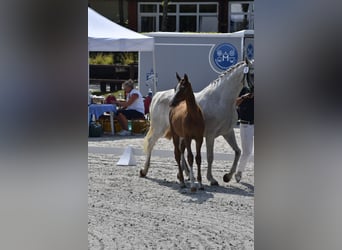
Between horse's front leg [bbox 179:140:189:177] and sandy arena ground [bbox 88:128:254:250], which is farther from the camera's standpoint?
horse's front leg [bbox 179:140:189:177]

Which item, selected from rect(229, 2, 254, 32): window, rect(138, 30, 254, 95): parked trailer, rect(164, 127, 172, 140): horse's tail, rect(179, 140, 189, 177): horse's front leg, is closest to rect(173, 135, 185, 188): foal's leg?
rect(179, 140, 189, 177): horse's front leg

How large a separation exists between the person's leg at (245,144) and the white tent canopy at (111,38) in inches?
184

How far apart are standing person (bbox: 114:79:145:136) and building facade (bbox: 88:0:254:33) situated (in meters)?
11.6

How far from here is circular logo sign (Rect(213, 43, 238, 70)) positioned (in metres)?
14.7

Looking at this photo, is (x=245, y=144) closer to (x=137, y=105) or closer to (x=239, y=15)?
(x=137, y=105)

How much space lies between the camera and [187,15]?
77.4 feet

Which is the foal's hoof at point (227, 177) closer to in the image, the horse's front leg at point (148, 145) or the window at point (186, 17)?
the horse's front leg at point (148, 145)

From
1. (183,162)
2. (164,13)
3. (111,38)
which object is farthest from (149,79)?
(164,13)

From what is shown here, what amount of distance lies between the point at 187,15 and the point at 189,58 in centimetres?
806

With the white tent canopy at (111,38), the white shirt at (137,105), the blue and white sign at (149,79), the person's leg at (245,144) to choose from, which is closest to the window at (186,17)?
the blue and white sign at (149,79)

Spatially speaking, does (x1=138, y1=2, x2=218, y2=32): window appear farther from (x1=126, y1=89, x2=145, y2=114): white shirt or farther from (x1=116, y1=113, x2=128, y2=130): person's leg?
(x1=116, y1=113, x2=128, y2=130): person's leg
